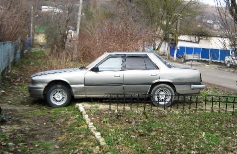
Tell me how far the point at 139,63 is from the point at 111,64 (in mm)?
798

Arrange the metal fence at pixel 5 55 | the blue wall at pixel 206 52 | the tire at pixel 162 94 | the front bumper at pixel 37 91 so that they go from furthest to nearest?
the blue wall at pixel 206 52 < the metal fence at pixel 5 55 < the tire at pixel 162 94 < the front bumper at pixel 37 91

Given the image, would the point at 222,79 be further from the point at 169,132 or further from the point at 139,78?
→ the point at 169,132

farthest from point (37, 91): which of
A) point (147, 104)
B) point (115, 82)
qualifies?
point (147, 104)

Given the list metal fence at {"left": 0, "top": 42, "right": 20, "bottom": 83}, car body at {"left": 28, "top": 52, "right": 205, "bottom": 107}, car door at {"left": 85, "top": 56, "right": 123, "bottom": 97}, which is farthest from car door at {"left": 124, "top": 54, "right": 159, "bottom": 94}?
metal fence at {"left": 0, "top": 42, "right": 20, "bottom": 83}

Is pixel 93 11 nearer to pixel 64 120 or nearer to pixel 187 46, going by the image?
pixel 187 46

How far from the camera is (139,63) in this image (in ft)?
35.1

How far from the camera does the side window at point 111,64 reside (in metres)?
10.6

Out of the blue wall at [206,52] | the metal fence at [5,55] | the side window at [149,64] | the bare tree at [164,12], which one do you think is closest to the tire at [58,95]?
the side window at [149,64]

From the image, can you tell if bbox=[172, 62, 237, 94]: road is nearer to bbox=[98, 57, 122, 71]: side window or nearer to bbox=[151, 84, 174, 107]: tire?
bbox=[151, 84, 174, 107]: tire

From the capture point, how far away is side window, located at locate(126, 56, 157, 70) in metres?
10.6

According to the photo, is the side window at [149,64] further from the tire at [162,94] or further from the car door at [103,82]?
the car door at [103,82]

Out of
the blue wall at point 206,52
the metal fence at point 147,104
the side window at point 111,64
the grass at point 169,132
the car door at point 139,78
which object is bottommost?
the grass at point 169,132

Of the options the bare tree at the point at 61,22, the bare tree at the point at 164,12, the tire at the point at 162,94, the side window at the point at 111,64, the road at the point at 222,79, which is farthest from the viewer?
the bare tree at the point at 164,12

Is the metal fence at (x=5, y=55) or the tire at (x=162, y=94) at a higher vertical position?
the metal fence at (x=5, y=55)
